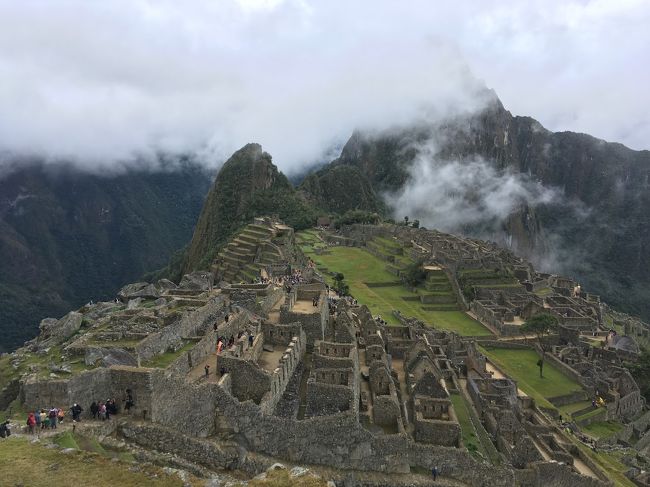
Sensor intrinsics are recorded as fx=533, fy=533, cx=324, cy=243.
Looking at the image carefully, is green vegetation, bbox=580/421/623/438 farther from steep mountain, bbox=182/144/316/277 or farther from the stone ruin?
steep mountain, bbox=182/144/316/277

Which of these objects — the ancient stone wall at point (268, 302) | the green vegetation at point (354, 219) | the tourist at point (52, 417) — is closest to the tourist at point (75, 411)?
the tourist at point (52, 417)

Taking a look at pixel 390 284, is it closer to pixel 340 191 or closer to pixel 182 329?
pixel 182 329

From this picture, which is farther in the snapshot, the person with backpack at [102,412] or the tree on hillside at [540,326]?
the tree on hillside at [540,326]

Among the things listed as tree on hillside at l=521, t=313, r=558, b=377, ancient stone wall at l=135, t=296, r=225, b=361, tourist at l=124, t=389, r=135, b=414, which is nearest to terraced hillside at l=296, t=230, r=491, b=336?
tree on hillside at l=521, t=313, r=558, b=377

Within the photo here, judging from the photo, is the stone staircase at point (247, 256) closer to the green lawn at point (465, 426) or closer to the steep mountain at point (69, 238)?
the steep mountain at point (69, 238)

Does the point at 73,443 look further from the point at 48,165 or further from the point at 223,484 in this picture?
the point at 48,165

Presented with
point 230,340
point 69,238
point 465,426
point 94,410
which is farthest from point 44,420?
point 69,238

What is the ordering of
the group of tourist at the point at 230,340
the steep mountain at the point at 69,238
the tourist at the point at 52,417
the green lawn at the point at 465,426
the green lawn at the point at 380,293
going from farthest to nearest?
the steep mountain at the point at 69,238 < the green lawn at the point at 380,293 < the green lawn at the point at 465,426 < the group of tourist at the point at 230,340 < the tourist at the point at 52,417
